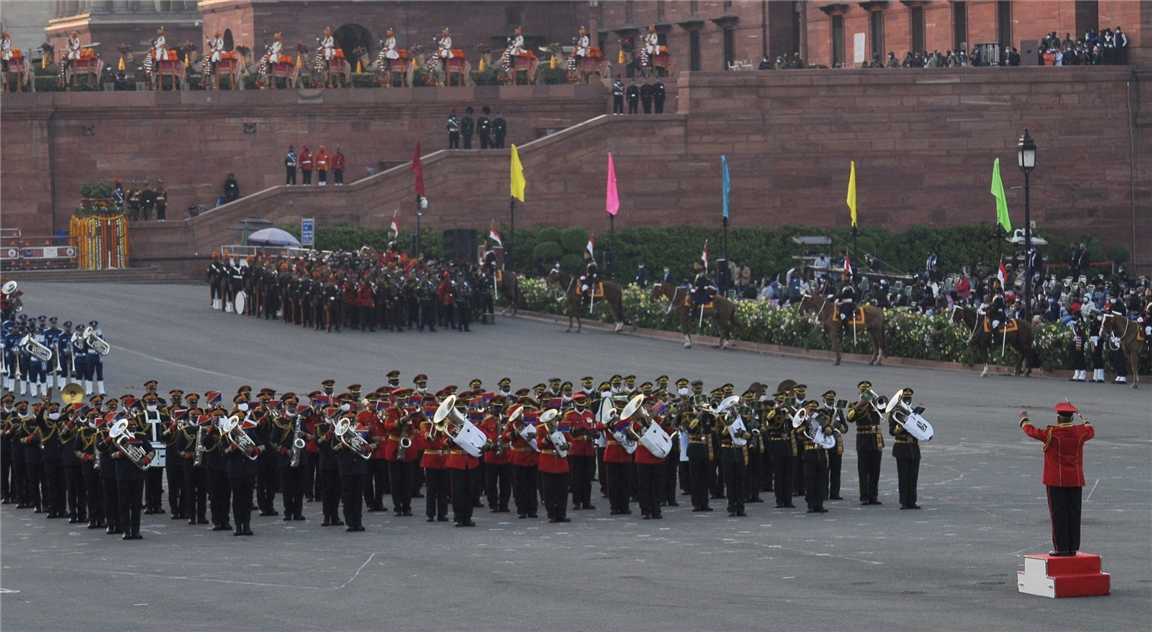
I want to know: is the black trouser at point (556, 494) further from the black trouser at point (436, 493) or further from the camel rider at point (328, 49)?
the camel rider at point (328, 49)

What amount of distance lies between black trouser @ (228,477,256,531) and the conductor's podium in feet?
25.3

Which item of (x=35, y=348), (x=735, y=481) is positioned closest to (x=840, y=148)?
(x=35, y=348)

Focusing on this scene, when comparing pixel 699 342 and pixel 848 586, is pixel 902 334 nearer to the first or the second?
pixel 699 342

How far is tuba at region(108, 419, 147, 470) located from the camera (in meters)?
18.5

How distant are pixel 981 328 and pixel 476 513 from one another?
45.2ft

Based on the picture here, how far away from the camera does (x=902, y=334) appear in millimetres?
33781

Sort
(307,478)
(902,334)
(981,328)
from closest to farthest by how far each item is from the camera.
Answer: (307,478) < (981,328) < (902,334)

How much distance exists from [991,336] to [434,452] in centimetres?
1521

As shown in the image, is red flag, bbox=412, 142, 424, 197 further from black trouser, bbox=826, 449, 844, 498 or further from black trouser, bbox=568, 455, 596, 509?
black trouser, bbox=826, 449, 844, 498

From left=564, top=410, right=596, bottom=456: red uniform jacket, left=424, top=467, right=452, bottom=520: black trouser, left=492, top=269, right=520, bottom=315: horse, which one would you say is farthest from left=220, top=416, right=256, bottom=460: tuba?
left=492, top=269, right=520, bottom=315: horse

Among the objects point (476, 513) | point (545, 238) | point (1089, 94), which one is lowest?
point (476, 513)

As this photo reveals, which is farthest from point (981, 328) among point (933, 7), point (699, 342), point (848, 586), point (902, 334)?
point (933, 7)

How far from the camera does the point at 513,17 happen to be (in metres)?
59.8

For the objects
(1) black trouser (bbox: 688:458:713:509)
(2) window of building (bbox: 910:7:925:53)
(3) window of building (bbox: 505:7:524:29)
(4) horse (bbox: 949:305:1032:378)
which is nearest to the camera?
(1) black trouser (bbox: 688:458:713:509)
